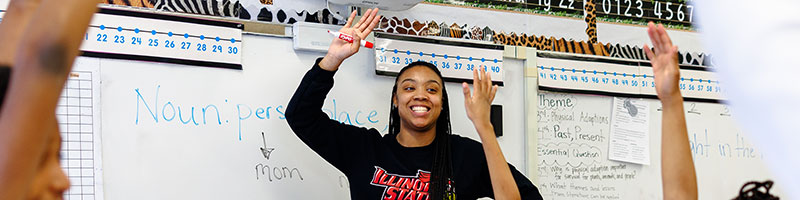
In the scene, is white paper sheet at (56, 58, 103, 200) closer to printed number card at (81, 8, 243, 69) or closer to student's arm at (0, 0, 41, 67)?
printed number card at (81, 8, 243, 69)

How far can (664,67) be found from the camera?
4.12 ft

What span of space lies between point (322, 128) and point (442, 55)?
24.3 inches

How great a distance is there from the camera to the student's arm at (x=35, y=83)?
1.58 ft

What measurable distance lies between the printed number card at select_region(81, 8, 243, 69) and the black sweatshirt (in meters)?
0.29

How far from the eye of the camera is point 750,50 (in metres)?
0.49

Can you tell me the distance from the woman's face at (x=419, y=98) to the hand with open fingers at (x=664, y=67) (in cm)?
108

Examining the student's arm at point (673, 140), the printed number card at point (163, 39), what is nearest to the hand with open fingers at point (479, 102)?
the printed number card at point (163, 39)

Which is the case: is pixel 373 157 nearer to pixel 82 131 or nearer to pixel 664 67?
pixel 82 131

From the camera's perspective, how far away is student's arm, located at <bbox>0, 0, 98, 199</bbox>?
0.48 meters

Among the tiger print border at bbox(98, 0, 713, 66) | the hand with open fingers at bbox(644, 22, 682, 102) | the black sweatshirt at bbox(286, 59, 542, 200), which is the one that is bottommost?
the black sweatshirt at bbox(286, 59, 542, 200)

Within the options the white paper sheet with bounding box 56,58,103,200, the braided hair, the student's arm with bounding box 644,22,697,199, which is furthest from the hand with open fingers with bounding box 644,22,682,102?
the white paper sheet with bounding box 56,58,103,200

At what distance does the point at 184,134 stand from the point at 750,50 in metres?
1.95

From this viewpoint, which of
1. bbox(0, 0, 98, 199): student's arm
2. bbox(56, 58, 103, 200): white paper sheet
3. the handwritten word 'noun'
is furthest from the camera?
the handwritten word 'noun'

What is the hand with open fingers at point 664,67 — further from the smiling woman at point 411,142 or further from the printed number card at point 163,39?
the printed number card at point 163,39
